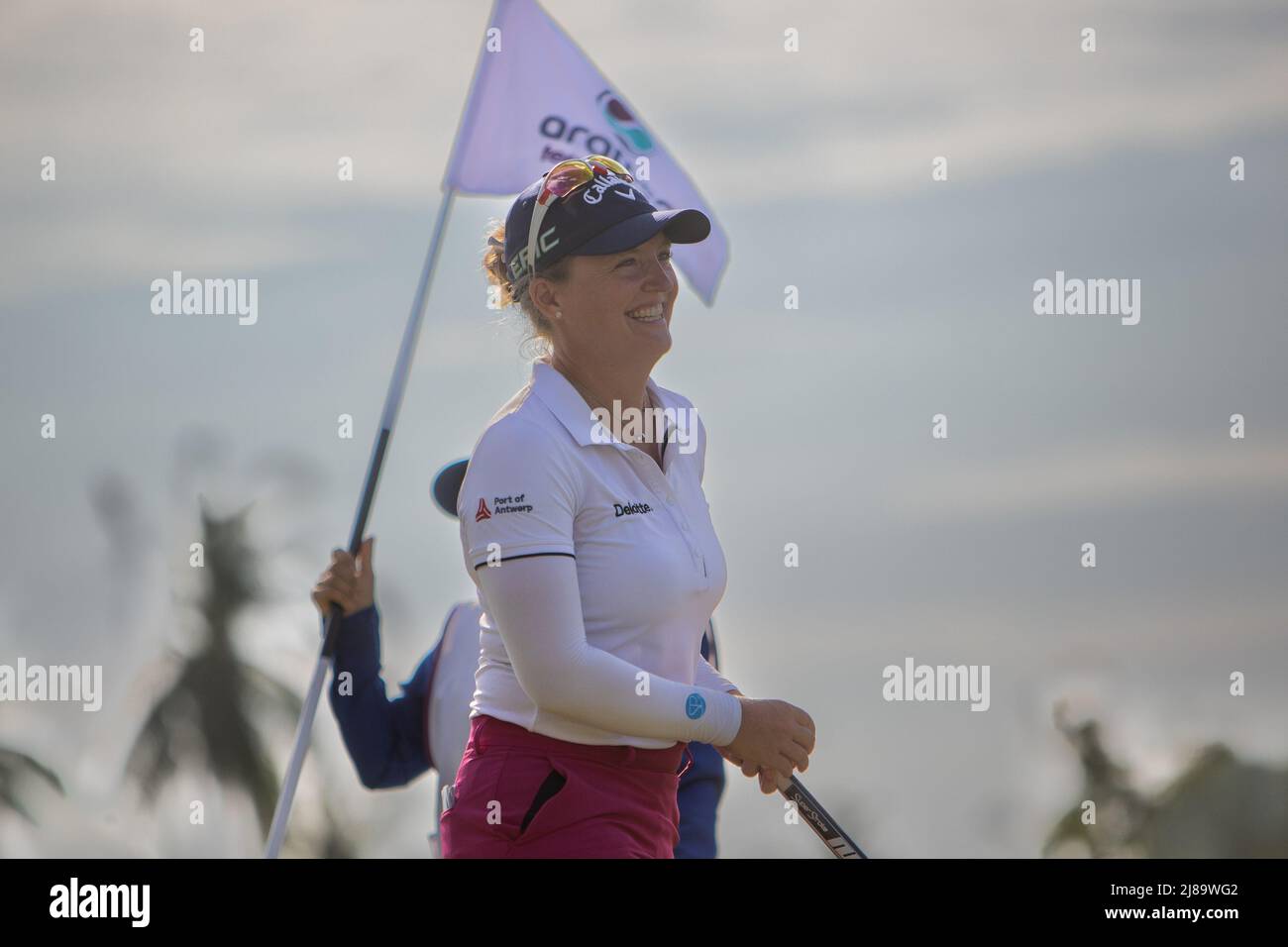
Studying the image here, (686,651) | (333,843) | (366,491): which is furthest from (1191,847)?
(686,651)

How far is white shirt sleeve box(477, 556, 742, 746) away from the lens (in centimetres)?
402

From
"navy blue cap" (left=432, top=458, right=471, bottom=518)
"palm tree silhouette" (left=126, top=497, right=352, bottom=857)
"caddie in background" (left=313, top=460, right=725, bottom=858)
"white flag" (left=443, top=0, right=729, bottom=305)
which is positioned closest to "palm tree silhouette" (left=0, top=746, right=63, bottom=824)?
"palm tree silhouette" (left=126, top=497, right=352, bottom=857)

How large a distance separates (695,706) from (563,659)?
333 millimetres

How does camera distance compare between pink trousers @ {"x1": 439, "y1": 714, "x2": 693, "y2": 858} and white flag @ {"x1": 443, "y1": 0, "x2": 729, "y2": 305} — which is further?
white flag @ {"x1": 443, "y1": 0, "x2": 729, "y2": 305}

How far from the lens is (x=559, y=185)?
14.7ft

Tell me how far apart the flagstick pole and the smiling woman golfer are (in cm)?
140

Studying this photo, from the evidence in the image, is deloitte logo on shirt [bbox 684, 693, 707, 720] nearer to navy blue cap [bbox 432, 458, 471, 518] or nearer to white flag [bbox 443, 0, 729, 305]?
navy blue cap [bbox 432, 458, 471, 518]

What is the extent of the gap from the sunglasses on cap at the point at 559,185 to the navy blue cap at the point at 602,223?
11mm

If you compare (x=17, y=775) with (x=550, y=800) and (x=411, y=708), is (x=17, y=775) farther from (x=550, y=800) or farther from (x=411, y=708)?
(x=550, y=800)

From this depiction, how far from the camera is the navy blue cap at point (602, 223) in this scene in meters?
4.43

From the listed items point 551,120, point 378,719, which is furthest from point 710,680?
point 551,120

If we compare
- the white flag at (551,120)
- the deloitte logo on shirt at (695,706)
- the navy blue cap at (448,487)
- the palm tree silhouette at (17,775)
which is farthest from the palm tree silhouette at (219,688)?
the deloitte logo on shirt at (695,706)

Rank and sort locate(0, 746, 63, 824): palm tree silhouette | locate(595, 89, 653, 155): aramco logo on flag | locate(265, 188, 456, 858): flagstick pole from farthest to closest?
locate(0, 746, 63, 824): palm tree silhouette, locate(595, 89, 653, 155): aramco logo on flag, locate(265, 188, 456, 858): flagstick pole

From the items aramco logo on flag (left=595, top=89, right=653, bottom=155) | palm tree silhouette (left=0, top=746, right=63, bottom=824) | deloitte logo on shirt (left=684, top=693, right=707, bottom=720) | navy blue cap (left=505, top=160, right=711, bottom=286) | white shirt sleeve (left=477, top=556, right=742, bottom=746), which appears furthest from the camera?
palm tree silhouette (left=0, top=746, right=63, bottom=824)
